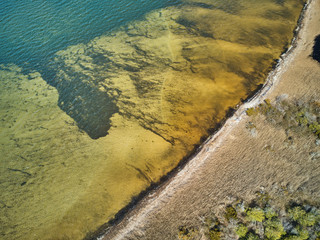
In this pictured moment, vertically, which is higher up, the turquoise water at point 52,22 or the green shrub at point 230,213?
the turquoise water at point 52,22

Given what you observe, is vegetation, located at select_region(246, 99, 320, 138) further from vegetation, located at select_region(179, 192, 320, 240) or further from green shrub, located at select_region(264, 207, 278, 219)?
green shrub, located at select_region(264, 207, 278, 219)

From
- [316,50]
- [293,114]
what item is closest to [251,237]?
[293,114]

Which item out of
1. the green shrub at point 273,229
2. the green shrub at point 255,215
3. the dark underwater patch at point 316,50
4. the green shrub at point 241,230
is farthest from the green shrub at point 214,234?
the dark underwater patch at point 316,50

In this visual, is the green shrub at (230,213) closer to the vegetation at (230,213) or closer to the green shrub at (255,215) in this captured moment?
the vegetation at (230,213)

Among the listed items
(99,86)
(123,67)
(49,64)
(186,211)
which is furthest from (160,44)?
(186,211)

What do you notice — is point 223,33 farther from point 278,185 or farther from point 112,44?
point 278,185
